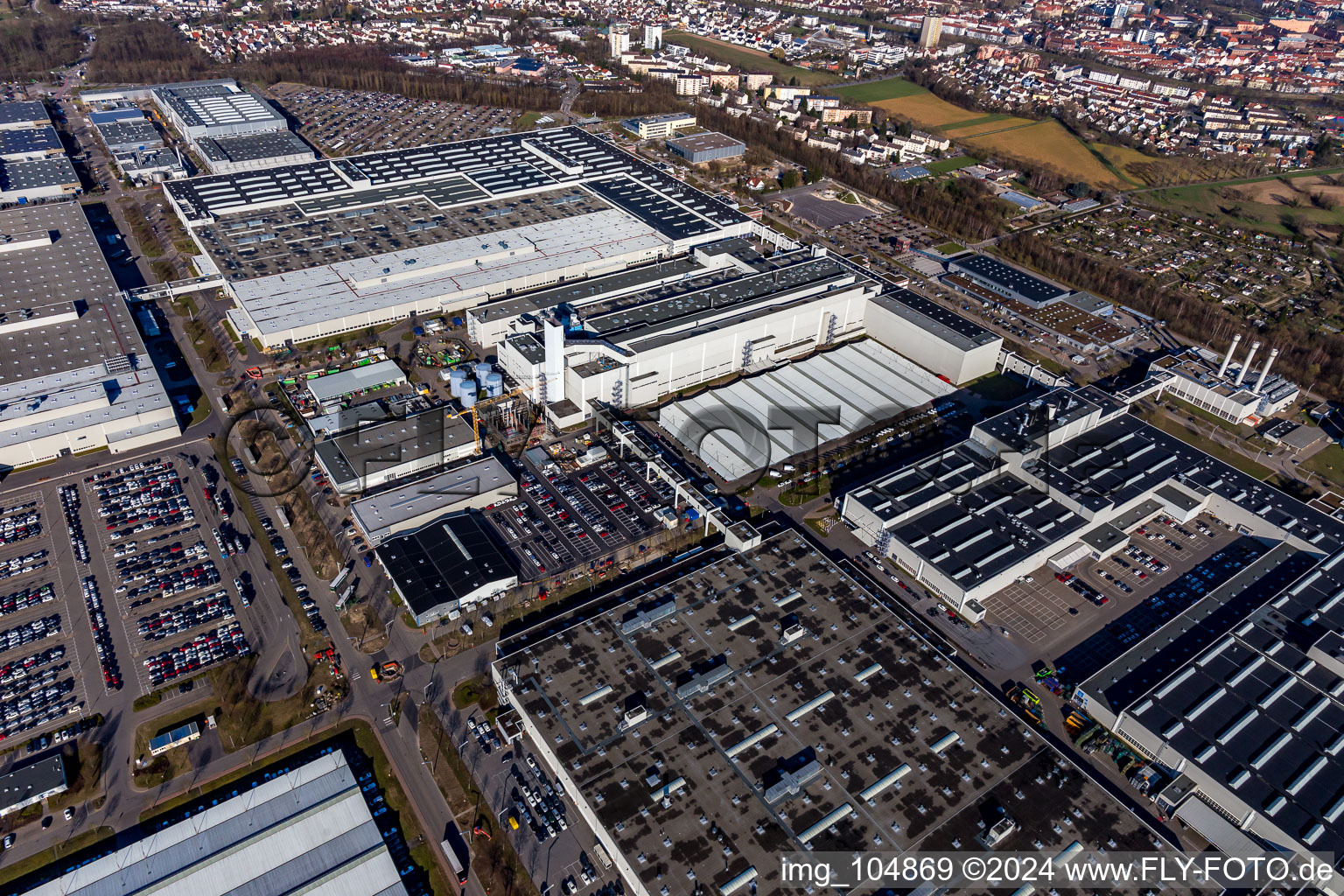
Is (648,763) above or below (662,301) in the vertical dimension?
below

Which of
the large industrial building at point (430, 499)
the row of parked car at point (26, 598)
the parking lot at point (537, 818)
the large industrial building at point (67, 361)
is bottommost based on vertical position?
the parking lot at point (537, 818)

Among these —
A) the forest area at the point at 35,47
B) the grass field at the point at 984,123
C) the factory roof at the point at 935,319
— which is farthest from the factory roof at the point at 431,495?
the forest area at the point at 35,47

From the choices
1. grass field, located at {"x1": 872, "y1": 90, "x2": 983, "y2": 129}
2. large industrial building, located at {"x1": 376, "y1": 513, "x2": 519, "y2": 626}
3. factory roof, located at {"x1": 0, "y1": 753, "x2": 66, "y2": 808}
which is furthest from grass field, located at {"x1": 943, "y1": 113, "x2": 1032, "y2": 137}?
factory roof, located at {"x1": 0, "y1": 753, "x2": 66, "y2": 808}

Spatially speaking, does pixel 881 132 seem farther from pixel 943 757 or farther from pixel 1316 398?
pixel 943 757

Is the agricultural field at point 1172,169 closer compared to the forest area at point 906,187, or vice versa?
the forest area at point 906,187

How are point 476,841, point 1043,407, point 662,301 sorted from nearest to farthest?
point 476,841
point 1043,407
point 662,301

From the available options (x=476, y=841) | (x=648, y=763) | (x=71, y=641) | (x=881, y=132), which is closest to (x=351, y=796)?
(x=476, y=841)

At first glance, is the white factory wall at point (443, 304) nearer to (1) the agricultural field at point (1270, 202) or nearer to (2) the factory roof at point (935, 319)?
(2) the factory roof at point (935, 319)
